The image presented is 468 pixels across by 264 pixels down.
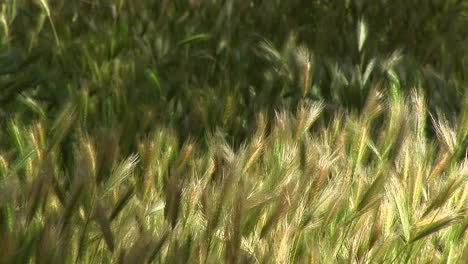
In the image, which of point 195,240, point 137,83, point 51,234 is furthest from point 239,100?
point 51,234

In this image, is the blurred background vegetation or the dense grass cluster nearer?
the dense grass cluster

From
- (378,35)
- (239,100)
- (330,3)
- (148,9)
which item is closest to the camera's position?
(239,100)

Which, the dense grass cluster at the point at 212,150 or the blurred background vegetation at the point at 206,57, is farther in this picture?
the blurred background vegetation at the point at 206,57

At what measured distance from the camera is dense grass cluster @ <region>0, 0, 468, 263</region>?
44.5 inches

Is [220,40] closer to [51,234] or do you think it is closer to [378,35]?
[378,35]

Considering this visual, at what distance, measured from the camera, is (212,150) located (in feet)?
4.75

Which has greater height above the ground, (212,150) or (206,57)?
(212,150)

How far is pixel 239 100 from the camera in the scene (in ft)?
7.59

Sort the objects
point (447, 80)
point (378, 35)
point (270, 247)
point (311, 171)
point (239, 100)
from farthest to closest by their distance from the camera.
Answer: point (378, 35)
point (447, 80)
point (239, 100)
point (311, 171)
point (270, 247)

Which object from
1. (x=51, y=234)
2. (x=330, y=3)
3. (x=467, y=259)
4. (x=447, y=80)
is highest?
(x=51, y=234)

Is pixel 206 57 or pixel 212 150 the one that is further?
pixel 206 57

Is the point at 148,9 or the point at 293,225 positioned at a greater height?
the point at 293,225

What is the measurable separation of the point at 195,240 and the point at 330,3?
283cm

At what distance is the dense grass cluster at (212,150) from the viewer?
1.13m
